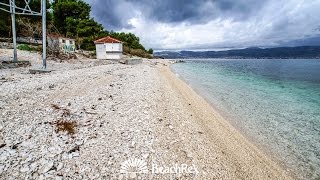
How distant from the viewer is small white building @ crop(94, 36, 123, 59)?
4506 cm

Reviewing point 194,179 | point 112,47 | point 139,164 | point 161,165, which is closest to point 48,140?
point 139,164

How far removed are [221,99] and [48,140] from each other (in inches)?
564

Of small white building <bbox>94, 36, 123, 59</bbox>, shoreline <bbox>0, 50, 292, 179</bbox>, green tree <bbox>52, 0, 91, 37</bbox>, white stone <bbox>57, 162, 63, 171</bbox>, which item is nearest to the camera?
white stone <bbox>57, 162, 63, 171</bbox>

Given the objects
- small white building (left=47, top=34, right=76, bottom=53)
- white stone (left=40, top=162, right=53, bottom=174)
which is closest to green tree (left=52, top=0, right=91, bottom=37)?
small white building (left=47, top=34, right=76, bottom=53)

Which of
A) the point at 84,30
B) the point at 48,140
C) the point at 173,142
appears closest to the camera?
the point at 48,140

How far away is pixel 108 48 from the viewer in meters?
45.2

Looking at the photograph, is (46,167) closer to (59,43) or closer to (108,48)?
(59,43)

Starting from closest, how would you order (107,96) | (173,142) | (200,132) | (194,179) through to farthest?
1. (194,179)
2. (173,142)
3. (200,132)
4. (107,96)

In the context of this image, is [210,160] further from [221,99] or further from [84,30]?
[84,30]

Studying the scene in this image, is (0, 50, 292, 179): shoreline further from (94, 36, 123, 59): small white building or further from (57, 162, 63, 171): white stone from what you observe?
(94, 36, 123, 59): small white building

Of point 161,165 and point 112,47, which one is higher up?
point 112,47

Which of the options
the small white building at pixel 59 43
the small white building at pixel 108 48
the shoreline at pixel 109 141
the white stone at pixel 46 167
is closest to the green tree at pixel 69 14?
the small white building at pixel 59 43

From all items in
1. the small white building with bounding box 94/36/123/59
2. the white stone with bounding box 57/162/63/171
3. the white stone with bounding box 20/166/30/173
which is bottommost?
the white stone with bounding box 57/162/63/171

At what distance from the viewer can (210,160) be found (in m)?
6.90
